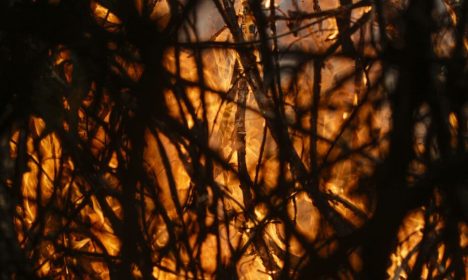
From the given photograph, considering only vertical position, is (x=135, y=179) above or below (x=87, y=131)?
below

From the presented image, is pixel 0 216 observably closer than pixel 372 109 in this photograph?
No

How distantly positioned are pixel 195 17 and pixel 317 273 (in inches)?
28.9

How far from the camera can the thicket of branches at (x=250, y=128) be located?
4.19 feet

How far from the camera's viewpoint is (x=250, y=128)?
1.31 meters

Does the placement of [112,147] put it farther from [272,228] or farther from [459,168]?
[459,168]

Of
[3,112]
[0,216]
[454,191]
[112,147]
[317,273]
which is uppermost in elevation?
[3,112]

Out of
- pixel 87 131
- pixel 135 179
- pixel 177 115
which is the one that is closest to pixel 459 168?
pixel 177 115

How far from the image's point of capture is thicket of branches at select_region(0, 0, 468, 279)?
1.28 metres

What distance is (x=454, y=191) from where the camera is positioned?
129 centimetres

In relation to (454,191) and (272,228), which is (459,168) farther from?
(272,228)

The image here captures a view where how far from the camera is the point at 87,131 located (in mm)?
1359

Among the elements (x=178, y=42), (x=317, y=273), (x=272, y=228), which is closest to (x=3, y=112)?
(x=178, y=42)

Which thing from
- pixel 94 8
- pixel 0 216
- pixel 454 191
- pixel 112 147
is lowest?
pixel 454 191

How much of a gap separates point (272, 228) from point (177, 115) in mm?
387
